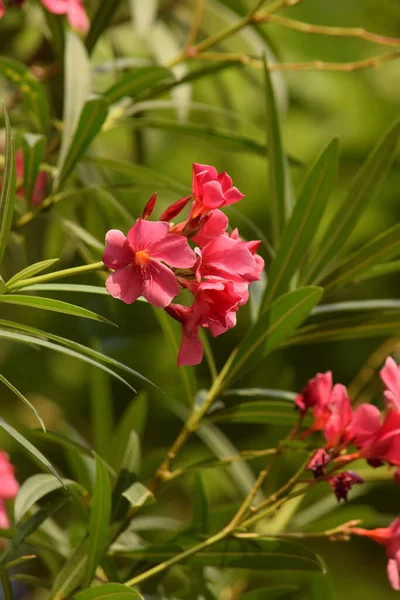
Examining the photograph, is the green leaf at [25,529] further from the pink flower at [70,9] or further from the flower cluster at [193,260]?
the pink flower at [70,9]

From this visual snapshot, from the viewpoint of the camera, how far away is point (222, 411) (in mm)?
757

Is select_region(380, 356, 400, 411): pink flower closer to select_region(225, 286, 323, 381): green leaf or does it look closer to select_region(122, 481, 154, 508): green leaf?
select_region(225, 286, 323, 381): green leaf

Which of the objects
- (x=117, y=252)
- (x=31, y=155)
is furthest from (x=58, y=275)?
(x=31, y=155)

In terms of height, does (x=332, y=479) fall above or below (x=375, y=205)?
above

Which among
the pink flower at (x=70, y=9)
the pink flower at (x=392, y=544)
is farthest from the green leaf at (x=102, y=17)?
the pink flower at (x=392, y=544)

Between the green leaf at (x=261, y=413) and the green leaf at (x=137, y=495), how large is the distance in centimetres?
9

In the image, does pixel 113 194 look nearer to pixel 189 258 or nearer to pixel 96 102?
pixel 96 102

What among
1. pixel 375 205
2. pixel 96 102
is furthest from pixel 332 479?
pixel 375 205

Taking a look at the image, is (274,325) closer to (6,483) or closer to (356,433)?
(356,433)

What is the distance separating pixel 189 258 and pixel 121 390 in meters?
1.55

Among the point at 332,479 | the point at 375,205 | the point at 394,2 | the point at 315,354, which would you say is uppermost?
the point at 394,2

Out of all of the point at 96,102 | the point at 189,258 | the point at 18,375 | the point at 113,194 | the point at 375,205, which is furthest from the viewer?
the point at 375,205

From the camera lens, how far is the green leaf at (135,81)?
2.81 ft

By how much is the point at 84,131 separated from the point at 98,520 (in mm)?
349
